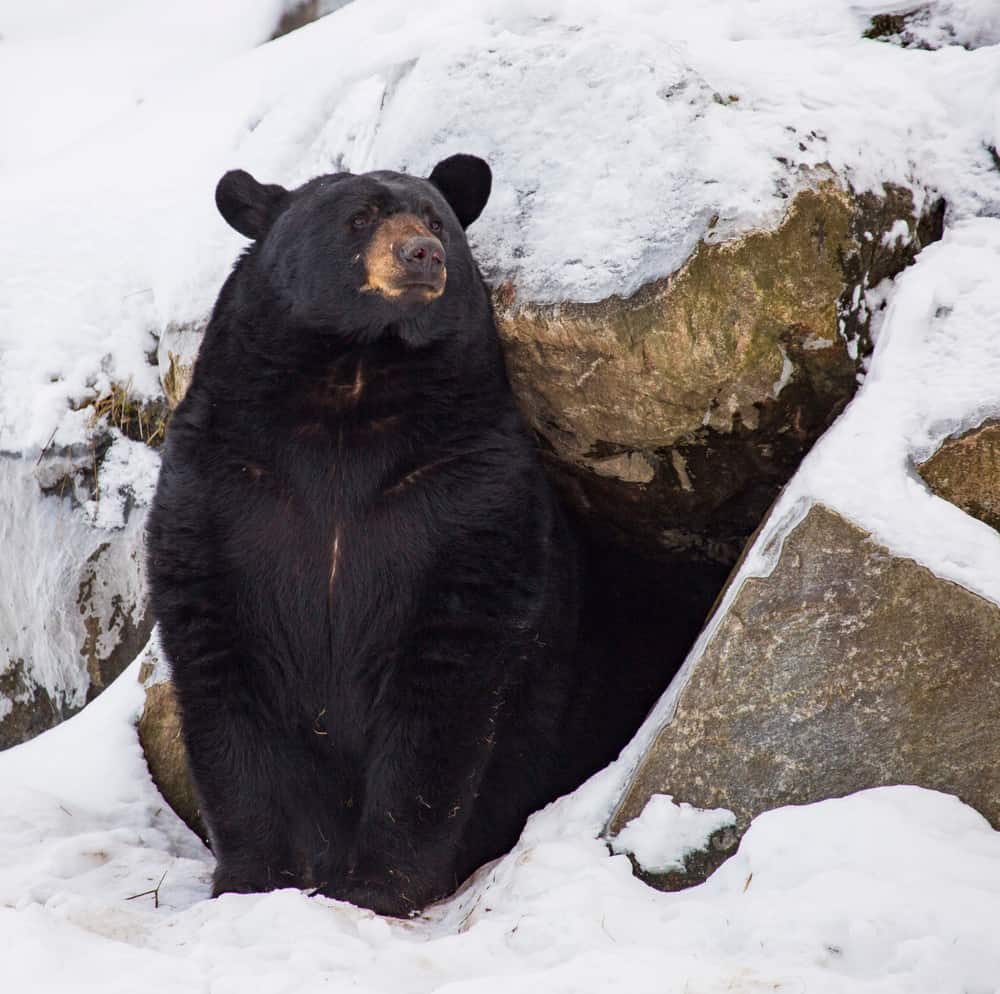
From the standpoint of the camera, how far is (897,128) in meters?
4.20

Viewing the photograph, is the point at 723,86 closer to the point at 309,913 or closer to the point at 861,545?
the point at 861,545

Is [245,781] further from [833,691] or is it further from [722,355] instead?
[722,355]

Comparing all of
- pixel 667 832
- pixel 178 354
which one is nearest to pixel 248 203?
pixel 178 354

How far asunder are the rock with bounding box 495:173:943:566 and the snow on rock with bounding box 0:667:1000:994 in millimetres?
1224

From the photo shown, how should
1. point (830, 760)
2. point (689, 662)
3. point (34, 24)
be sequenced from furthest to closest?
point (34, 24), point (689, 662), point (830, 760)

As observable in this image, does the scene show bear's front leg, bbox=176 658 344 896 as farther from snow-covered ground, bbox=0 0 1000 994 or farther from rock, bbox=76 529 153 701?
rock, bbox=76 529 153 701

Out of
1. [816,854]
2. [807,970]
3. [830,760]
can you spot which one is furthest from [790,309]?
[807,970]

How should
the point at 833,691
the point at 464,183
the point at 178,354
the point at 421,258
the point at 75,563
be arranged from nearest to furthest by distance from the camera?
1. the point at 833,691
2. the point at 421,258
3. the point at 464,183
4. the point at 178,354
5. the point at 75,563

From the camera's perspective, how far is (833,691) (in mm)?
3203

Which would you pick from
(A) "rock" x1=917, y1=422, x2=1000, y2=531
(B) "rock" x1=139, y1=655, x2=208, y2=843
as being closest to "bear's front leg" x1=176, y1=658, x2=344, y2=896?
(B) "rock" x1=139, y1=655, x2=208, y2=843

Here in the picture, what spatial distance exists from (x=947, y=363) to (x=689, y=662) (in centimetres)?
114

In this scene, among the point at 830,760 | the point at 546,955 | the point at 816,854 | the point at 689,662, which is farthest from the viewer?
the point at 689,662

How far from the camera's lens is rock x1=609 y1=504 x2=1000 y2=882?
3100 mm

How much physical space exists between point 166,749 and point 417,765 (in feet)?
5.28
